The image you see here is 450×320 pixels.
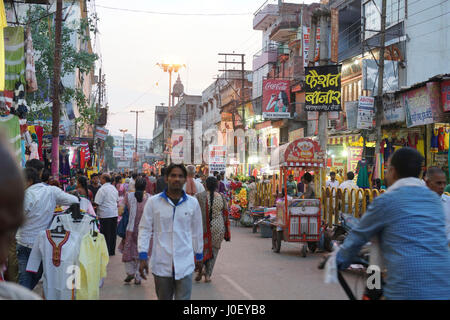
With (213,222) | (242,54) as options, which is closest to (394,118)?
(213,222)

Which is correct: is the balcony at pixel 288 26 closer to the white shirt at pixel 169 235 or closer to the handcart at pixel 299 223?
the handcart at pixel 299 223

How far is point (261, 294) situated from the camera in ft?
26.0

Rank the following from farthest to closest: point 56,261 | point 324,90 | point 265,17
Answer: point 265,17 → point 324,90 → point 56,261

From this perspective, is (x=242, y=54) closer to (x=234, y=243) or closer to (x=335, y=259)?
(x=234, y=243)

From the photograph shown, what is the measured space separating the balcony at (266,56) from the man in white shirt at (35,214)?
3473 cm

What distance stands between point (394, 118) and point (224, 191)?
746 centimetres

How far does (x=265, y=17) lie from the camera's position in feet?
136

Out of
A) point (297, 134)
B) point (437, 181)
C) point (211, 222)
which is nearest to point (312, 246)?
point (211, 222)

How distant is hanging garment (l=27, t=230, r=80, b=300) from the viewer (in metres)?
5.76

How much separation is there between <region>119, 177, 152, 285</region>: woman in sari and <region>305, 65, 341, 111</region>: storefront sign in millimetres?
9378

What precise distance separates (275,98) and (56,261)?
82.3ft

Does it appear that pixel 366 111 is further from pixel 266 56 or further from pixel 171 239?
Result: pixel 266 56

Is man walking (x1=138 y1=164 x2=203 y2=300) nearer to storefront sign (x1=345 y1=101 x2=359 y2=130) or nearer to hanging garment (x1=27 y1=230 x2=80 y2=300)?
hanging garment (x1=27 y1=230 x2=80 y2=300)

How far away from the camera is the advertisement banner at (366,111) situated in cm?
1800
